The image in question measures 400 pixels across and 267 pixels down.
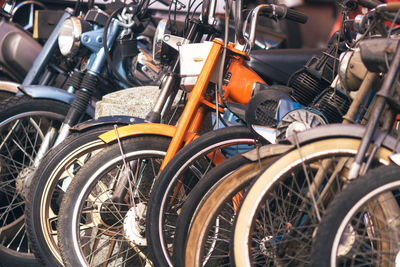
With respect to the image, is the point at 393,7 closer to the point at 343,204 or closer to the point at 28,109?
the point at 343,204

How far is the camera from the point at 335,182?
251 cm

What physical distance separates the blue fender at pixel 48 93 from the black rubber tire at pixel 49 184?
0.89m

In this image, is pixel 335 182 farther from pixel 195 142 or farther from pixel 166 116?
pixel 166 116

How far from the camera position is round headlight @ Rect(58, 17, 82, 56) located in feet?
14.4

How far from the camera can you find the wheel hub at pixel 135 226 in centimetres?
330

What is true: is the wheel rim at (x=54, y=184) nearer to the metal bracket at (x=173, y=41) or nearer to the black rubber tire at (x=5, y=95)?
the metal bracket at (x=173, y=41)

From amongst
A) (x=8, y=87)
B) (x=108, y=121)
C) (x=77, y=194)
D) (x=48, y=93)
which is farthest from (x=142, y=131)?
(x=8, y=87)

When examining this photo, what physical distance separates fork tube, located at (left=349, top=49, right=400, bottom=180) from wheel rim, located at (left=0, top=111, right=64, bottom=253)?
2692 mm

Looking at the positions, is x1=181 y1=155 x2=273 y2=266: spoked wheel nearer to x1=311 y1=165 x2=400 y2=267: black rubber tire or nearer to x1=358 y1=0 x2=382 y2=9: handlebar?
x1=311 y1=165 x2=400 y2=267: black rubber tire

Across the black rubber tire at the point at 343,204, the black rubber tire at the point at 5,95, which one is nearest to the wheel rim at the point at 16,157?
the black rubber tire at the point at 5,95

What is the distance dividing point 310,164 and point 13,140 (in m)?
2.90

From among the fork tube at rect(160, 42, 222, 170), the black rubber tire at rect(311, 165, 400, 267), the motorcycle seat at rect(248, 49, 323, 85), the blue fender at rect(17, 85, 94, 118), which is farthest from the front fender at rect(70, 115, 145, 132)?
the black rubber tire at rect(311, 165, 400, 267)

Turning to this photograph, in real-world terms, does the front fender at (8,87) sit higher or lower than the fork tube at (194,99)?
lower

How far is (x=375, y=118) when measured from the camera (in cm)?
226
